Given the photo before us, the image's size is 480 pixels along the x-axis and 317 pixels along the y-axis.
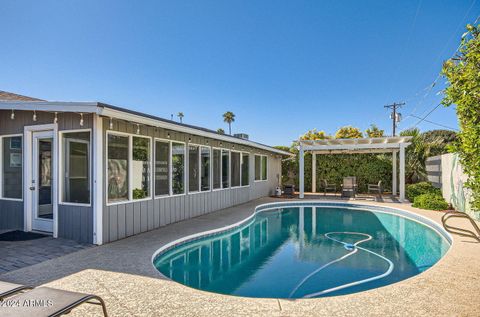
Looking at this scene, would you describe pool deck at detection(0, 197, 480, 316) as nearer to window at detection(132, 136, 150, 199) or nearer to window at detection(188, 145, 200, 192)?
window at detection(132, 136, 150, 199)

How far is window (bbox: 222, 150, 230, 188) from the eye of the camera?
36.4 feet

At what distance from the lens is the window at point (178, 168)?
319 inches

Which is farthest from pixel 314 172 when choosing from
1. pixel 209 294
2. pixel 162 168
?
pixel 209 294

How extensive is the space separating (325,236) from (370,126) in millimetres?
22624

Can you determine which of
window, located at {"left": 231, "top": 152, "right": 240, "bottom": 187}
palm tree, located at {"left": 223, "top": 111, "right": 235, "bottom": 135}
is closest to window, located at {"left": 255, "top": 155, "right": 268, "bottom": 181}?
window, located at {"left": 231, "top": 152, "right": 240, "bottom": 187}

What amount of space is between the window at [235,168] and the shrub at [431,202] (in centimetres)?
728

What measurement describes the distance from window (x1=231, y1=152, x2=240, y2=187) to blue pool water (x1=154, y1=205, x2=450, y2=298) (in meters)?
2.87

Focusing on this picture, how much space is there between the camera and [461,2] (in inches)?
375

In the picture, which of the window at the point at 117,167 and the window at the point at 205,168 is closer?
the window at the point at 117,167

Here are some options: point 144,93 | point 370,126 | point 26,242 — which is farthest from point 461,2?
point 370,126

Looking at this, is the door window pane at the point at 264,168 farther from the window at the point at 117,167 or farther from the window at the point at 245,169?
the window at the point at 117,167

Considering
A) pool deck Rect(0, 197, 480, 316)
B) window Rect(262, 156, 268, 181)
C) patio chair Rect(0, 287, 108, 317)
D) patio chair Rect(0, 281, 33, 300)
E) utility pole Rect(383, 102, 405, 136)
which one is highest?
utility pole Rect(383, 102, 405, 136)

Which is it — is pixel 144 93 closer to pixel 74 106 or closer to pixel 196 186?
pixel 196 186

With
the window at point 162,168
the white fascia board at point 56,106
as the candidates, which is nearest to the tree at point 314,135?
the window at point 162,168
